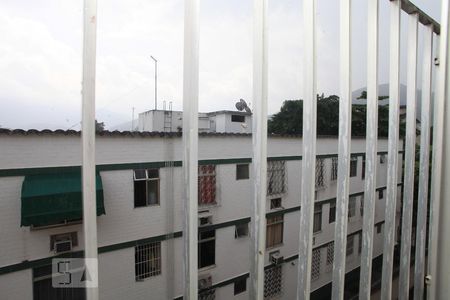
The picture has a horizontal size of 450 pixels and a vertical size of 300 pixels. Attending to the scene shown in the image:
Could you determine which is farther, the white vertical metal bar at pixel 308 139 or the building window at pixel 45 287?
the building window at pixel 45 287

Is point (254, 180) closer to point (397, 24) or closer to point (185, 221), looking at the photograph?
point (185, 221)

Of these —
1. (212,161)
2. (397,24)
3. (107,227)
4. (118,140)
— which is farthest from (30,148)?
(397,24)

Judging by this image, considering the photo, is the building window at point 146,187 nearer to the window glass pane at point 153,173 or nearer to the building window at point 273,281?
the window glass pane at point 153,173

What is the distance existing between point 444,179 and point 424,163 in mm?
301

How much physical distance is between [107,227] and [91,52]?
4278 mm

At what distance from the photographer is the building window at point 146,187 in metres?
4.50

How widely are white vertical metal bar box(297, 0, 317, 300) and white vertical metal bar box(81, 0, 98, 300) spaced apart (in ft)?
1.72

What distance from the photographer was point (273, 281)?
20.7 feet

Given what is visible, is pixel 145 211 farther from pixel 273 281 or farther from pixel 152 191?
pixel 273 281

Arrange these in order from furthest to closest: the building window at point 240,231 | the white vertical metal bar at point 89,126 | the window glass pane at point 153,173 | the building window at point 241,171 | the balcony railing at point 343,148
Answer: the building window at point 240,231, the building window at point 241,171, the window glass pane at point 153,173, the balcony railing at point 343,148, the white vertical metal bar at point 89,126

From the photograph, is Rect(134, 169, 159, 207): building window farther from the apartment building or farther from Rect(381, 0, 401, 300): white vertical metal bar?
Rect(381, 0, 401, 300): white vertical metal bar

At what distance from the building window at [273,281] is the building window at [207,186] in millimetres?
2154

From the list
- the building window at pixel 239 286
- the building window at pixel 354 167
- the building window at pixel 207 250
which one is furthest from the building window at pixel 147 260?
the building window at pixel 354 167

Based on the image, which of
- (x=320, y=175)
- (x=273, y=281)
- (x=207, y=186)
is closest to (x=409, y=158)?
(x=207, y=186)
